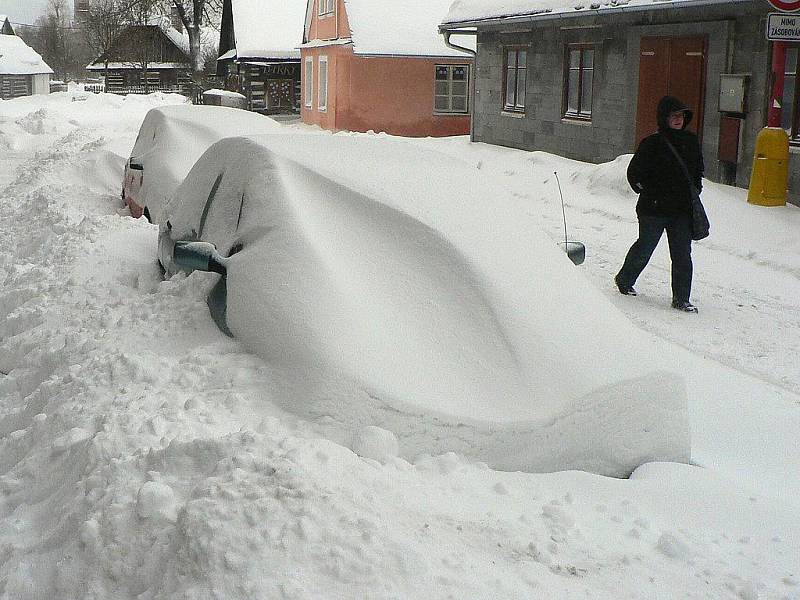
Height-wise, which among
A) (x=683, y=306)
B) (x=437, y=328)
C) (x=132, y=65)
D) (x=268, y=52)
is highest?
(x=268, y=52)

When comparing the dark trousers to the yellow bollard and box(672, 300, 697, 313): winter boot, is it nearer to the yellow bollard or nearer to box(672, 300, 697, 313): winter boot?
box(672, 300, 697, 313): winter boot

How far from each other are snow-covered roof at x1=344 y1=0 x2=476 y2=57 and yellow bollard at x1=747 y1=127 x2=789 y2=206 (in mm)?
15995

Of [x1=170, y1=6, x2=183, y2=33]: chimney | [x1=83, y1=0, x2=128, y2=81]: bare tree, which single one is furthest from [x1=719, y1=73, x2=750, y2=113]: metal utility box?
[x1=170, y1=6, x2=183, y2=33]: chimney

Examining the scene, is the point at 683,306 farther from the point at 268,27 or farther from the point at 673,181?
the point at 268,27

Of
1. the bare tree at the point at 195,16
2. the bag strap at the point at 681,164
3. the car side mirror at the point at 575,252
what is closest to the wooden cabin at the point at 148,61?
the bare tree at the point at 195,16

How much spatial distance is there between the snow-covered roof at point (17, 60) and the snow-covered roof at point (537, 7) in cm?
4526

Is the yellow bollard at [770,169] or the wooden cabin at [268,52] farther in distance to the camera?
the wooden cabin at [268,52]

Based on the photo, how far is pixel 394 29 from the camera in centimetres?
2703

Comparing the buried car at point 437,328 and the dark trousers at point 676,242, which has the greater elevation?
the buried car at point 437,328

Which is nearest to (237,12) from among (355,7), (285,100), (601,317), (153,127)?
(285,100)

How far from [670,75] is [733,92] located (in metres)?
2.25

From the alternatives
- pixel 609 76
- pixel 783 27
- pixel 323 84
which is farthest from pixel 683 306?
pixel 323 84

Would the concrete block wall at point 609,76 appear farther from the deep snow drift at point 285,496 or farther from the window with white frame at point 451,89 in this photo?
the deep snow drift at point 285,496

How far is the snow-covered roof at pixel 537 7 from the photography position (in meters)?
13.2
